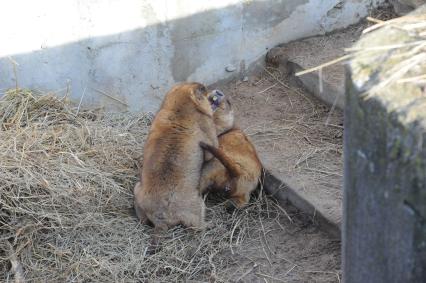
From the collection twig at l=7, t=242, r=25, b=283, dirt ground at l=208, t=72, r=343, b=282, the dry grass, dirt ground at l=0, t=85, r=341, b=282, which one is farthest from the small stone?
the dry grass

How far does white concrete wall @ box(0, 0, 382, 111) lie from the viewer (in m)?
5.80

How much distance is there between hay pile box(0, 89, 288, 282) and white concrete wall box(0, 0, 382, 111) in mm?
389

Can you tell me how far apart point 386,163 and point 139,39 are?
3946mm

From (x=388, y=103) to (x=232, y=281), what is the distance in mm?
2376

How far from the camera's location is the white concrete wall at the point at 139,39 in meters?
5.80

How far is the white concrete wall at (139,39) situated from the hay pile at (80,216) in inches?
15.3

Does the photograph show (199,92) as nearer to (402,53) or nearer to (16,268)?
(16,268)

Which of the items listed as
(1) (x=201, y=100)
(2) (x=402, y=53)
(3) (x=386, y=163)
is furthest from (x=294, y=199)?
(3) (x=386, y=163)

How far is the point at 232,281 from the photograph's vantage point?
468cm

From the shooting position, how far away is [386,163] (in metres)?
2.61

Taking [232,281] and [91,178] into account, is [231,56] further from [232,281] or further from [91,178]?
[232,281]

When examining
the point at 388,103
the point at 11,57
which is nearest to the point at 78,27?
the point at 11,57

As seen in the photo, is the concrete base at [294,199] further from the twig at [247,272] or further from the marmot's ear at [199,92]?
the marmot's ear at [199,92]

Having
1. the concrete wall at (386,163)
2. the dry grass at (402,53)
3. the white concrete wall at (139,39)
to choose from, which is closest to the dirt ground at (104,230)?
the white concrete wall at (139,39)
